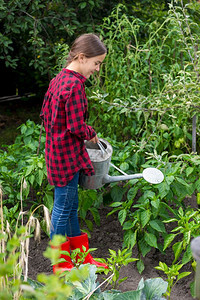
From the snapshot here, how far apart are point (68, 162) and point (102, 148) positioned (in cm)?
20

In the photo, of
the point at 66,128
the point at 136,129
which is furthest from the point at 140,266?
the point at 136,129

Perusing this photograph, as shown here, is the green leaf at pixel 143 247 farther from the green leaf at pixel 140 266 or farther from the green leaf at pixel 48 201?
the green leaf at pixel 48 201

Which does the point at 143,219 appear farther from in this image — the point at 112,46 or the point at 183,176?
the point at 112,46

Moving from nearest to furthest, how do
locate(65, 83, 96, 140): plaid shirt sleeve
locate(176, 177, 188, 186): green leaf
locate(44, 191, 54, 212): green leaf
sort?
locate(65, 83, 96, 140): plaid shirt sleeve, locate(176, 177, 188, 186): green leaf, locate(44, 191, 54, 212): green leaf

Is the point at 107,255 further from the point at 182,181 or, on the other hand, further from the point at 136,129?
the point at 136,129

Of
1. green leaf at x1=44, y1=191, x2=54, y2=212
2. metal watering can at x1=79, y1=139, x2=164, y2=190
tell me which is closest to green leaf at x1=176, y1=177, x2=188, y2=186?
metal watering can at x1=79, y1=139, x2=164, y2=190

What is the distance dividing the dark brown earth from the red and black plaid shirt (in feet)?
2.01

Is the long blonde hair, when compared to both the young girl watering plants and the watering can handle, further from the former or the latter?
the watering can handle

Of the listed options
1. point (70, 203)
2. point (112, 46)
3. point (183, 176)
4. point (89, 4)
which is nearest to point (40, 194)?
point (70, 203)

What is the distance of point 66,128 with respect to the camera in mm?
2123

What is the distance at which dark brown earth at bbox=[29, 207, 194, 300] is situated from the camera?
89.7 inches

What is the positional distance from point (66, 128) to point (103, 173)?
13.6 inches

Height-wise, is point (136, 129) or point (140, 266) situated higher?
point (136, 129)

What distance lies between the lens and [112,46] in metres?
3.51
